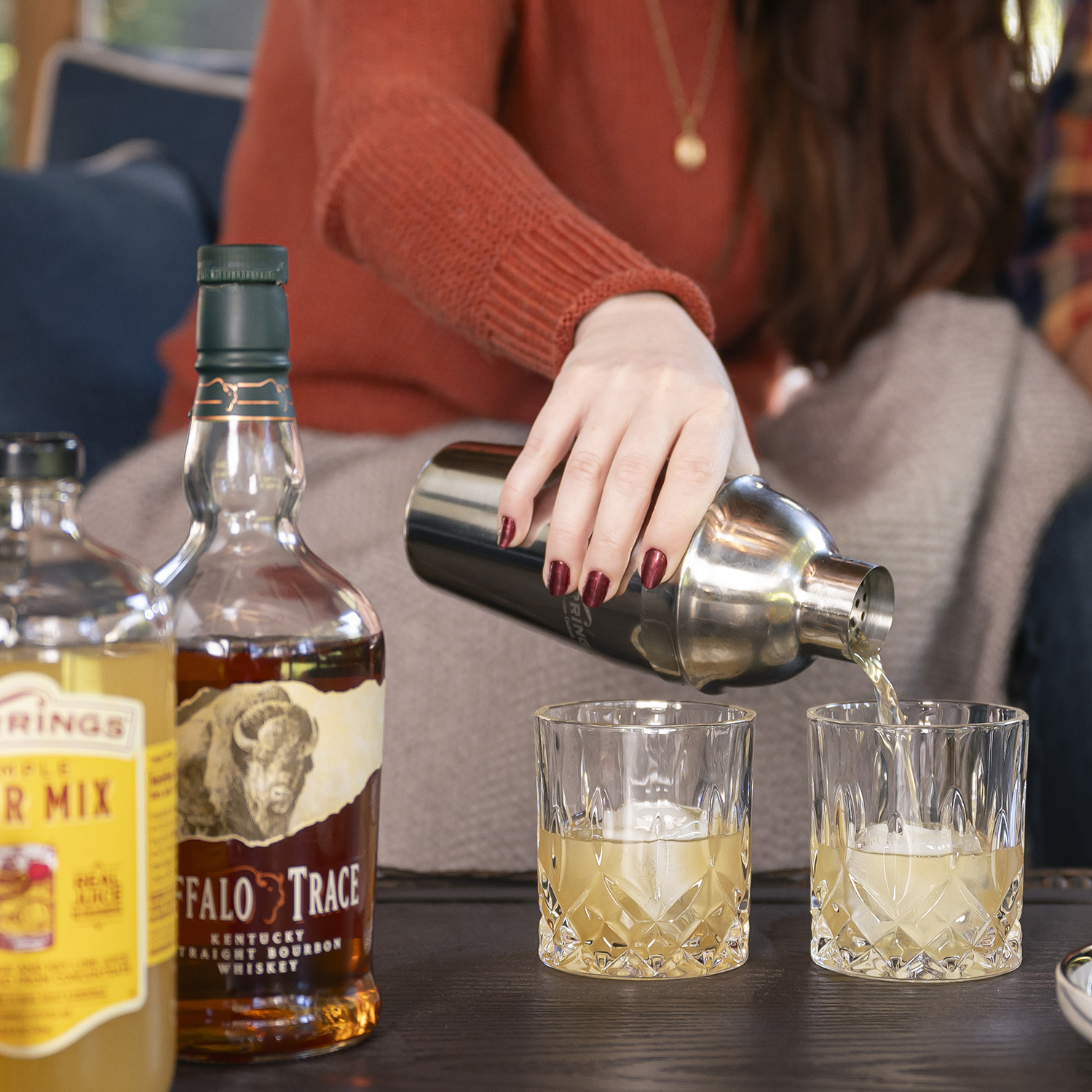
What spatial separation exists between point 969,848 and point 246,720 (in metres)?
0.32

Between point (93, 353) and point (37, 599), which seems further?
point (93, 353)

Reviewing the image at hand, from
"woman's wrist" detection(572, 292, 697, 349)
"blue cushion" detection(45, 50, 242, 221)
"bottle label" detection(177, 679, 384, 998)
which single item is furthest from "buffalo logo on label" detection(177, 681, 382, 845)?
"blue cushion" detection(45, 50, 242, 221)

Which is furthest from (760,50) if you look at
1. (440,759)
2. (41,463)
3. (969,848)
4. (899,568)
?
(41,463)

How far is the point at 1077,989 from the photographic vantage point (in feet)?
1.71

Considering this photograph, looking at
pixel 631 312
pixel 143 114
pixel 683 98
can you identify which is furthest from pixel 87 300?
pixel 631 312

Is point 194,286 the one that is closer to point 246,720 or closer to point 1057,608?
point 1057,608

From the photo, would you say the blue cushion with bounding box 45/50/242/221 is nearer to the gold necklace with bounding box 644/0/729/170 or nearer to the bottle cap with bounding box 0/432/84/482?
the gold necklace with bounding box 644/0/729/170

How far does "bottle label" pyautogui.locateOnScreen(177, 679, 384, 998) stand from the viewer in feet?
1.65

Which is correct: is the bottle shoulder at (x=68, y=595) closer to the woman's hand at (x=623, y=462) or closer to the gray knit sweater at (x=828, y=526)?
the woman's hand at (x=623, y=462)

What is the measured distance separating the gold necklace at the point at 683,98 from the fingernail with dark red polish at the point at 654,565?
767 mm

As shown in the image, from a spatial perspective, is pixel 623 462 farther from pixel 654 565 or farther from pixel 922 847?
pixel 922 847

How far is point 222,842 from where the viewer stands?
19.9 inches

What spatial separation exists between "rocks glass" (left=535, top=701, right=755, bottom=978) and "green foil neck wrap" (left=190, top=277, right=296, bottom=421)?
0.21 meters

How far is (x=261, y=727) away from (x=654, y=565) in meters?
0.20
